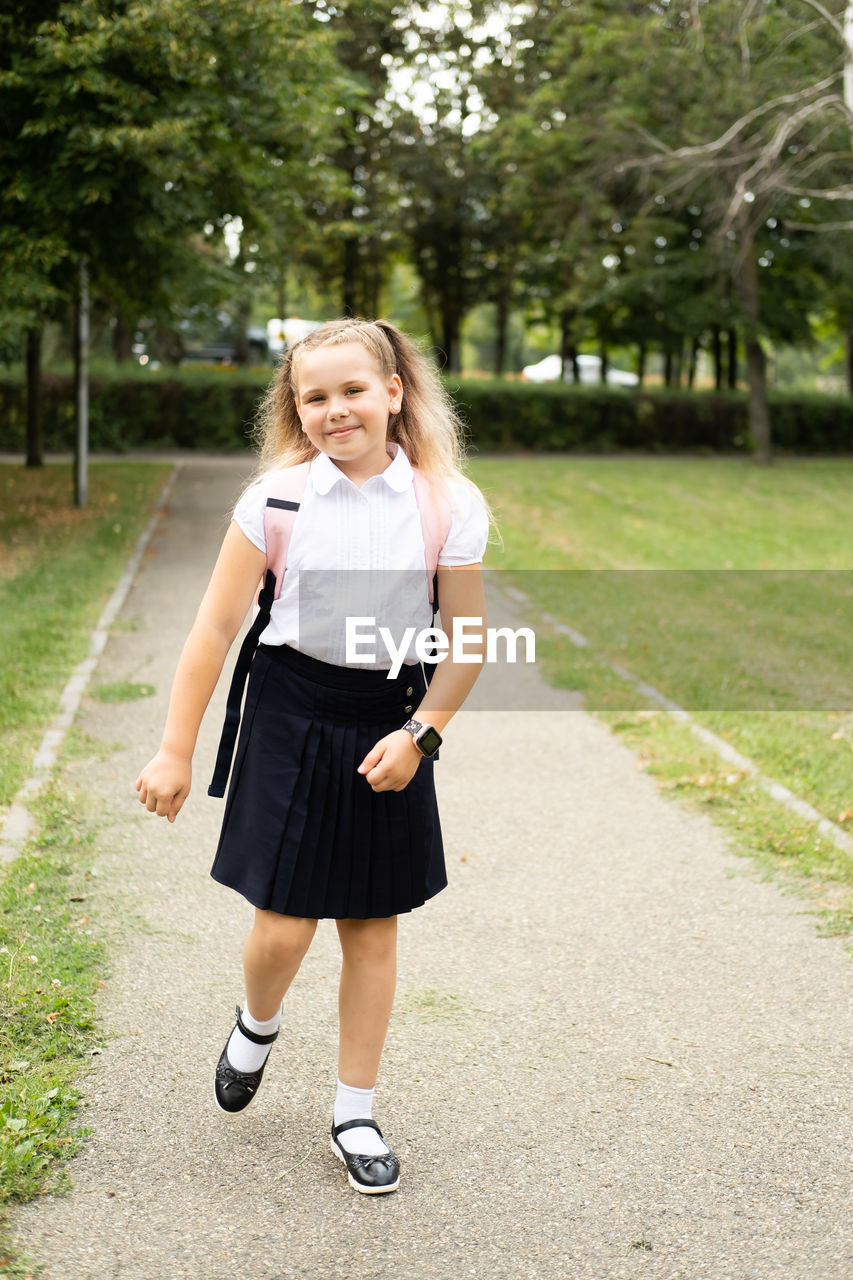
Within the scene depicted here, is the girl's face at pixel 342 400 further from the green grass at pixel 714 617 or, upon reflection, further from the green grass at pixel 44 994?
the green grass at pixel 714 617

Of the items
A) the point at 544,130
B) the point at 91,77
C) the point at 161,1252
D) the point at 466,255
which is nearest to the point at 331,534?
the point at 161,1252

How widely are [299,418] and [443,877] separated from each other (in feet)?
3.58

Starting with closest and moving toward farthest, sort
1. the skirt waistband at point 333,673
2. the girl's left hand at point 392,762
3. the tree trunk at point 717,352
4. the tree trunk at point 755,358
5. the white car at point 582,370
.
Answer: the girl's left hand at point 392,762, the skirt waistband at point 333,673, the tree trunk at point 755,358, the tree trunk at point 717,352, the white car at point 582,370

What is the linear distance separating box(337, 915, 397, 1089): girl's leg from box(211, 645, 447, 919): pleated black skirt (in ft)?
0.32

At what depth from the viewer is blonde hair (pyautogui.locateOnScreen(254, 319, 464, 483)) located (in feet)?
9.37

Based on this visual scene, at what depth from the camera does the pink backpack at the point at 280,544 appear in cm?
276

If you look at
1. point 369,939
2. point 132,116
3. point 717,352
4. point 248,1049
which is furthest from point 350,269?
point 369,939

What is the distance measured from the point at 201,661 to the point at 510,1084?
4.85 feet

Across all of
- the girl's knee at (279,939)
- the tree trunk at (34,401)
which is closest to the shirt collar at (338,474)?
the girl's knee at (279,939)

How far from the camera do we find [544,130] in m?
28.5

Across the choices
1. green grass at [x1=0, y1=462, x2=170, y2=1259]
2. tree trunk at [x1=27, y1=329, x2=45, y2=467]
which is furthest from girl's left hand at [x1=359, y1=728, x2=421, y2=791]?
tree trunk at [x1=27, y1=329, x2=45, y2=467]

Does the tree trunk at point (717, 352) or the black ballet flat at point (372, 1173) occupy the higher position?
the tree trunk at point (717, 352)

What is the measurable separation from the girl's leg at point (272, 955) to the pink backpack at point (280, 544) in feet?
1.05

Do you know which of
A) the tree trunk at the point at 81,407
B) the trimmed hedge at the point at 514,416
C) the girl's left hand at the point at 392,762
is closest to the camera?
the girl's left hand at the point at 392,762
